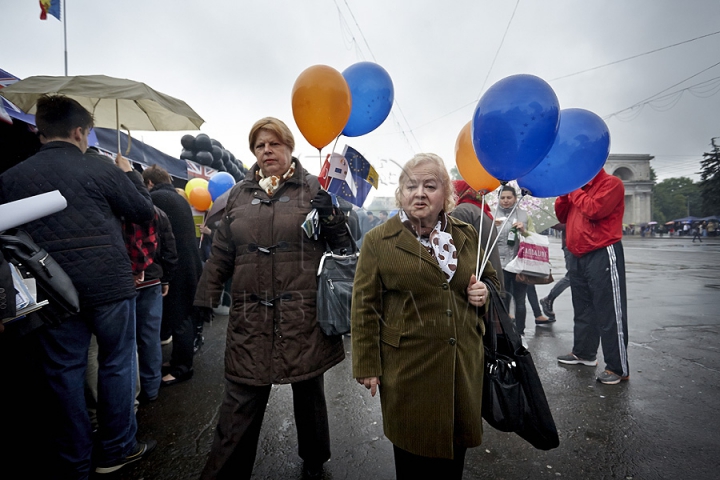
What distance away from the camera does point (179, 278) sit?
3557 millimetres

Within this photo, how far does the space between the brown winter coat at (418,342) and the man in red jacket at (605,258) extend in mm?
2351

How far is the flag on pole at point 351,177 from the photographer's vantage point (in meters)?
2.41

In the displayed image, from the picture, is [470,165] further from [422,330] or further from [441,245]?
[422,330]

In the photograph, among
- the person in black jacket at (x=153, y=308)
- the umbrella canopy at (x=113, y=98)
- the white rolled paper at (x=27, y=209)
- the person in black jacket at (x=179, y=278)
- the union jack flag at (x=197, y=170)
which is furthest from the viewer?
the union jack flag at (x=197, y=170)

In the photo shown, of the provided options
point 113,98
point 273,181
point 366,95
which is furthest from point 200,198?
point 273,181

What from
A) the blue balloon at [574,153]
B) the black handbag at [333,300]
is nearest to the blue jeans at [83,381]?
the black handbag at [333,300]

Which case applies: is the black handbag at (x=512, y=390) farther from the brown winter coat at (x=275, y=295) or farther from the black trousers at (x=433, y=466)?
the brown winter coat at (x=275, y=295)

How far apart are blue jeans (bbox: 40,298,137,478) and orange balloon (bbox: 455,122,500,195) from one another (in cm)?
244

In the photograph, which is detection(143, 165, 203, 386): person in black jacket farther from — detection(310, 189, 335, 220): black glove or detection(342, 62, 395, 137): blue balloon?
detection(310, 189, 335, 220): black glove

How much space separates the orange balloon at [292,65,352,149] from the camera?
2.37m

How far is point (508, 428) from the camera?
1.55 metres

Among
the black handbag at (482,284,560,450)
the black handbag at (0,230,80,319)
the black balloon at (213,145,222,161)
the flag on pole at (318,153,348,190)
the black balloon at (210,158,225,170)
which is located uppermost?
the black balloon at (213,145,222,161)

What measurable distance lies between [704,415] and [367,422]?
2670mm

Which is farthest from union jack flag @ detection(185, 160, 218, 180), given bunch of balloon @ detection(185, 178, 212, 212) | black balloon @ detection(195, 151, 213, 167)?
bunch of balloon @ detection(185, 178, 212, 212)
